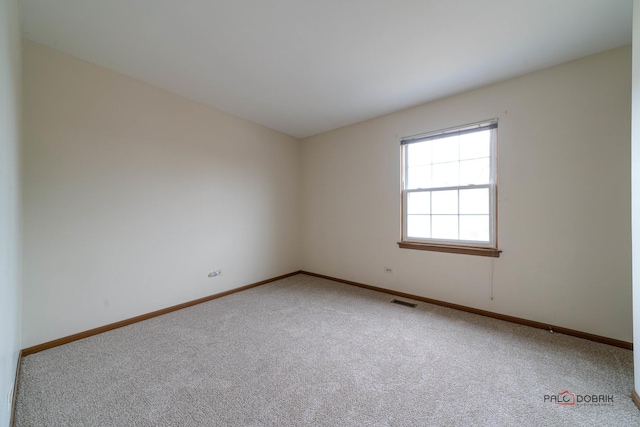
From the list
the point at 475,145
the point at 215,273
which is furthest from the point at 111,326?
the point at 475,145

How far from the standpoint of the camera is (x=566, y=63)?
2328 mm

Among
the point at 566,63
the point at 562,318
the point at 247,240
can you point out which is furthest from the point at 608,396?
the point at 247,240

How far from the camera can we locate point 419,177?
3346 millimetres

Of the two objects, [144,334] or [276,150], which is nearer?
[144,334]

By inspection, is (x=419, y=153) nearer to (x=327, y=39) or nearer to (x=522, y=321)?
(x=327, y=39)

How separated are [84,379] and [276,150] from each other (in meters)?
3.59

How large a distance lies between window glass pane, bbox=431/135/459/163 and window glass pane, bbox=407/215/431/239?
775 mm

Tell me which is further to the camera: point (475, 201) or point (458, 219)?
point (458, 219)

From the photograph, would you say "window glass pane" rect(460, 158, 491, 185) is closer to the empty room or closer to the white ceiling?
the empty room

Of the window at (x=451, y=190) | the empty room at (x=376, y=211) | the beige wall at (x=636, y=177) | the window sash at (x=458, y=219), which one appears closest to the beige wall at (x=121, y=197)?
the empty room at (x=376, y=211)

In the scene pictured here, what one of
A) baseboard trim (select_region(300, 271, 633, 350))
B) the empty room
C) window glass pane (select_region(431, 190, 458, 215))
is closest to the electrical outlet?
the empty room

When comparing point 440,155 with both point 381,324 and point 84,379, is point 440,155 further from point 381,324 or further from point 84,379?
point 84,379

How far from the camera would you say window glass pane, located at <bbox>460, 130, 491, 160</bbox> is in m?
2.82

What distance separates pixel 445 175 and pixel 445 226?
26.0 inches
